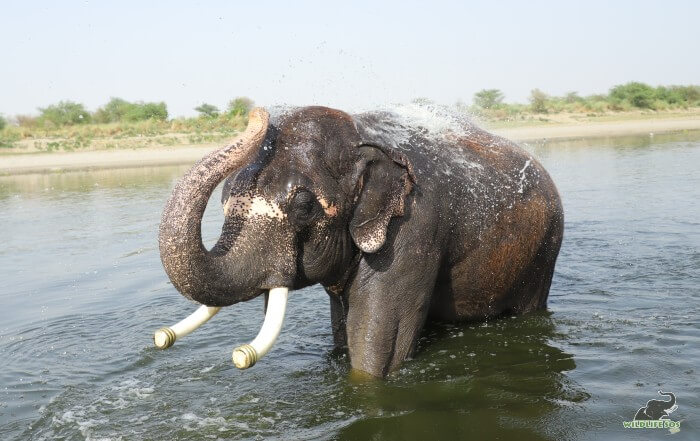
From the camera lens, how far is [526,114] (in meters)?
46.5

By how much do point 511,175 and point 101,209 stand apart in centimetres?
1304

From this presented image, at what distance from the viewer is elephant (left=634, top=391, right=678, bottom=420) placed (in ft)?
15.3

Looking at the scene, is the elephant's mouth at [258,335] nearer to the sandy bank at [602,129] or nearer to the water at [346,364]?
the water at [346,364]

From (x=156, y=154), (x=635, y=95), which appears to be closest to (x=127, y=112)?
(x=156, y=154)

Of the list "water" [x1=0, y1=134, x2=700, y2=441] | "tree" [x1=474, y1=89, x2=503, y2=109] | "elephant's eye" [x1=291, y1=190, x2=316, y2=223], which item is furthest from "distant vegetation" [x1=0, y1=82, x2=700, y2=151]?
"elephant's eye" [x1=291, y1=190, x2=316, y2=223]

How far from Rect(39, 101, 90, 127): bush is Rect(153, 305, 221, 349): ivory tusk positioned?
46769 millimetres

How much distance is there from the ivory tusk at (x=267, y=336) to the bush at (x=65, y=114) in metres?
47.1

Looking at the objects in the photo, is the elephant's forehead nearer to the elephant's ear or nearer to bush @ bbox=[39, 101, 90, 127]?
the elephant's ear

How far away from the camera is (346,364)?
19.3ft

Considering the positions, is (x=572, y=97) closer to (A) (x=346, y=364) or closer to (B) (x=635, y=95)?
(B) (x=635, y=95)

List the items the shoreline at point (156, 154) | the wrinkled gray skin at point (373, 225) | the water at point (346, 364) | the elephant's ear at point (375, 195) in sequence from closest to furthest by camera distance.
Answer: the wrinkled gray skin at point (373, 225)
the water at point (346, 364)
the elephant's ear at point (375, 195)
the shoreline at point (156, 154)

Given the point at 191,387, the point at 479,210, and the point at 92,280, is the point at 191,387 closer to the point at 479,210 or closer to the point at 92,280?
the point at 479,210

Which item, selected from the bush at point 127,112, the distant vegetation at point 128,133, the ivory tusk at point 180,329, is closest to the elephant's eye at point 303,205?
the ivory tusk at point 180,329

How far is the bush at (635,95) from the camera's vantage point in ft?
169
